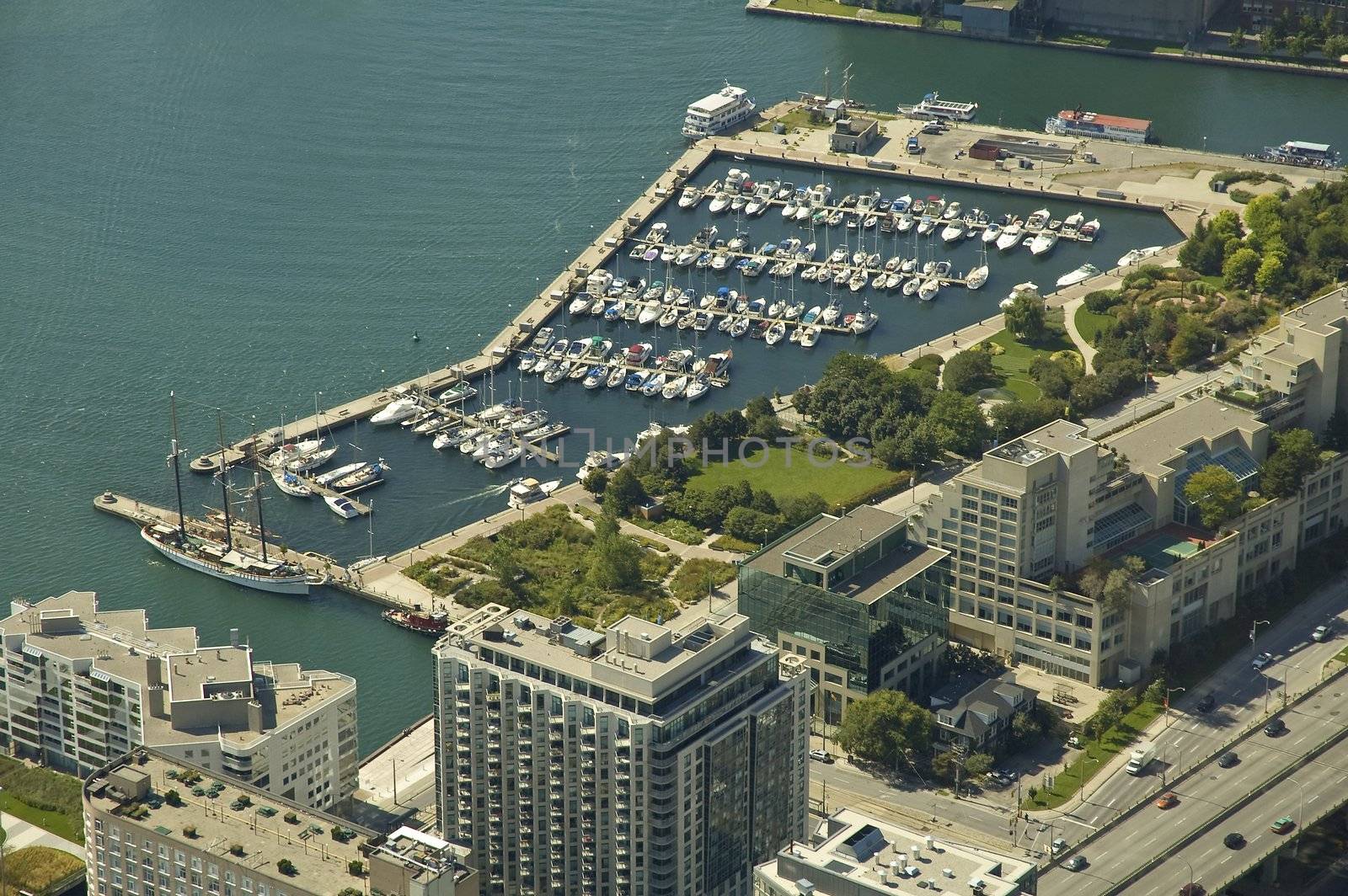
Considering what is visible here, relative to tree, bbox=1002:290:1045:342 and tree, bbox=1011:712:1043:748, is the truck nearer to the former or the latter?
tree, bbox=1011:712:1043:748

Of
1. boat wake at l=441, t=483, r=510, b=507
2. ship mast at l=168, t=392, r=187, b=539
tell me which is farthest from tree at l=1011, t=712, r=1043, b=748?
ship mast at l=168, t=392, r=187, b=539

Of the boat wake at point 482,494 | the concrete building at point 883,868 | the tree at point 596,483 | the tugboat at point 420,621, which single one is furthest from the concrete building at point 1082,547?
the concrete building at point 883,868

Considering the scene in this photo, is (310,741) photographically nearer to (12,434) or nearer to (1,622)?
(1,622)

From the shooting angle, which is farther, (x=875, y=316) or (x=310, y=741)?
(x=875, y=316)

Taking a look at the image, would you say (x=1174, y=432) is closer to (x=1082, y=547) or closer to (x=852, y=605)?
(x=1082, y=547)

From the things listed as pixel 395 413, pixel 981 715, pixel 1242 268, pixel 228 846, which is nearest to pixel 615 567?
pixel 981 715

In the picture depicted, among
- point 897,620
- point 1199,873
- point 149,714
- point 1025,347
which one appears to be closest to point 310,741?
point 149,714
